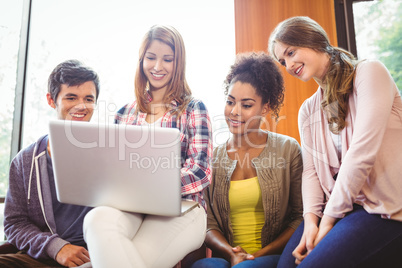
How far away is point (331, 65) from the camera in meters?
1.14

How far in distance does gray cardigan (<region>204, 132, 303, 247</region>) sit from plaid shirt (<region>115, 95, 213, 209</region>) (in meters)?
0.19

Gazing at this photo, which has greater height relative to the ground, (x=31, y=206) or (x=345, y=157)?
(x=345, y=157)

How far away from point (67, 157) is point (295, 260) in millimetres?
758

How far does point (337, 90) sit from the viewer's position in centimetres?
108

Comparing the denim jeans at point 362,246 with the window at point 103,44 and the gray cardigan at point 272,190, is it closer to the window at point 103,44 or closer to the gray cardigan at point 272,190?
the gray cardigan at point 272,190

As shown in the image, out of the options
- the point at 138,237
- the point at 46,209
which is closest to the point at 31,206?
the point at 46,209

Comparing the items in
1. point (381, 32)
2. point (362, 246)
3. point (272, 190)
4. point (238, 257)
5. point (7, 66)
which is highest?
point (381, 32)

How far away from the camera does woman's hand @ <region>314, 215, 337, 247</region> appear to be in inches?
37.9

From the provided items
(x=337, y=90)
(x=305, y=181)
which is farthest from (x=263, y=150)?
(x=337, y=90)

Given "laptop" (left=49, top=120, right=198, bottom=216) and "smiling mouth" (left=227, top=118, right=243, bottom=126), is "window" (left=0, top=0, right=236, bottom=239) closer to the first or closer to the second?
"smiling mouth" (left=227, top=118, right=243, bottom=126)

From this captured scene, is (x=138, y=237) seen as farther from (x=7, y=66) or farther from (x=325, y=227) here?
(x=7, y=66)

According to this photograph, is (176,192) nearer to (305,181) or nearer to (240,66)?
(305,181)

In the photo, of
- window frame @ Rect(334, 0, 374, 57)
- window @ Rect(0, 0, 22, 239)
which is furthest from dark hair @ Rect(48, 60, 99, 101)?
window frame @ Rect(334, 0, 374, 57)

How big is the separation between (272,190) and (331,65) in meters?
0.53
